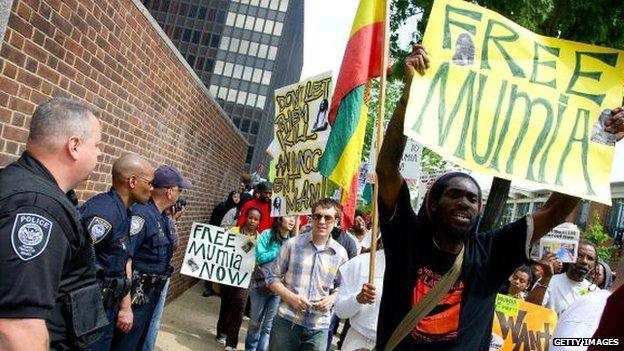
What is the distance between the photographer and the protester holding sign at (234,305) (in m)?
6.79

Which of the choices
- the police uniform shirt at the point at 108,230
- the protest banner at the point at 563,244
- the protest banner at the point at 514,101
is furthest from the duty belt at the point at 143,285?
the protest banner at the point at 563,244

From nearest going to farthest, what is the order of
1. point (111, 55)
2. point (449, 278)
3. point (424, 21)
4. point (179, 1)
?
point (449, 278), point (111, 55), point (424, 21), point (179, 1)

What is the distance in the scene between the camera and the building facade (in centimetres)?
8581

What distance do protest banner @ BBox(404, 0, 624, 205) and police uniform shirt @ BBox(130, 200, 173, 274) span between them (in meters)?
2.62

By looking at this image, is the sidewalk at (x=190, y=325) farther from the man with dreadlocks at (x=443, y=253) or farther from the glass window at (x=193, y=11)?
the glass window at (x=193, y=11)

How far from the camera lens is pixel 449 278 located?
2209mm

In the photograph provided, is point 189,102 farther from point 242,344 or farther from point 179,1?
point 179,1

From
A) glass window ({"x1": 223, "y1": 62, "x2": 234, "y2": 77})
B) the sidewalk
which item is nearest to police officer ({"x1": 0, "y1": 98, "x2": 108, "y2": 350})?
the sidewalk

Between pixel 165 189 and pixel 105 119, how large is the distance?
0.80 metres

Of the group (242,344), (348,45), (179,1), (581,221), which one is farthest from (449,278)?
(179,1)

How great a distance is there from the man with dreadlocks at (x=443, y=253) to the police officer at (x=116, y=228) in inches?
71.1

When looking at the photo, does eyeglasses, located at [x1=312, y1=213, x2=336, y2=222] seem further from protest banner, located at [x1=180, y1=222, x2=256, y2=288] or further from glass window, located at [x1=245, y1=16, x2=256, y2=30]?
glass window, located at [x1=245, y1=16, x2=256, y2=30]

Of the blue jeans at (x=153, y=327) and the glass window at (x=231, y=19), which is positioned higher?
the glass window at (x=231, y=19)

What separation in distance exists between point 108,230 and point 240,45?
287 feet
